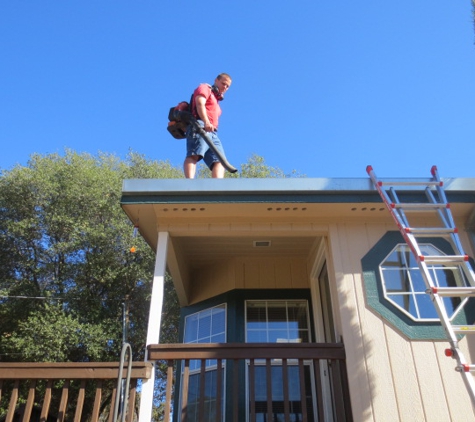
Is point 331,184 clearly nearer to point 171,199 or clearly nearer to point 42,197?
point 171,199

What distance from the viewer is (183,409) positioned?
2.93 m

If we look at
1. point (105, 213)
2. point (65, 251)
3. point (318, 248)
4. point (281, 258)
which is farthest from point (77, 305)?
point (318, 248)

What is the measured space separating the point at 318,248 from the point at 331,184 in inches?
38.3

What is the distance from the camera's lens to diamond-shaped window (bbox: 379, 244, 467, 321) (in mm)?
3277

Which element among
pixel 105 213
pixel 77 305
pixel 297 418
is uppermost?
pixel 105 213

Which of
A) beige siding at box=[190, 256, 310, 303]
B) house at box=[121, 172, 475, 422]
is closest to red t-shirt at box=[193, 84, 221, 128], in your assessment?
house at box=[121, 172, 475, 422]

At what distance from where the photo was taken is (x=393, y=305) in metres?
3.29

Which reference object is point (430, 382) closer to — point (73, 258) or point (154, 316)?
point (154, 316)

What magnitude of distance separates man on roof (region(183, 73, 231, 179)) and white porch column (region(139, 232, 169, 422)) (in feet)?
3.02

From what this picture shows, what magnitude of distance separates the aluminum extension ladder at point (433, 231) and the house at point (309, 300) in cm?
14

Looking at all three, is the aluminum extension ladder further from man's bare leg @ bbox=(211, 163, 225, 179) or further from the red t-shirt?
the red t-shirt

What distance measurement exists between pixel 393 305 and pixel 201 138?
2.53 m

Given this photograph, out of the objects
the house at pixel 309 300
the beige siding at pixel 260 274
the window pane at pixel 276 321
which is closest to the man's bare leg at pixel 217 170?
the house at pixel 309 300

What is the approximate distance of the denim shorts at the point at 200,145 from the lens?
4301 millimetres
